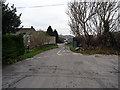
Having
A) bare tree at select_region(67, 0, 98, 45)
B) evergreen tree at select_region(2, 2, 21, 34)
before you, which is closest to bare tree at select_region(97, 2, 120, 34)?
bare tree at select_region(67, 0, 98, 45)

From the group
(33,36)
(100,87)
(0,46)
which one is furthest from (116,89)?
(33,36)

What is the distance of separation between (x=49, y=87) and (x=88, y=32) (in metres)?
14.0

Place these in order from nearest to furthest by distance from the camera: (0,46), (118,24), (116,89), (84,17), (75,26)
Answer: (116,89) < (0,46) < (118,24) < (84,17) < (75,26)

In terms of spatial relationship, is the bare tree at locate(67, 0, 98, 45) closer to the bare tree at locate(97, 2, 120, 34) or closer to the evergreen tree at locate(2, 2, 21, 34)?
the bare tree at locate(97, 2, 120, 34)

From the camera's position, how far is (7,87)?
11.2ft

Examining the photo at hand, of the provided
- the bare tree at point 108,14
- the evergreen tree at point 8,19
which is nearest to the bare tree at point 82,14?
the bare tree at point 108,14

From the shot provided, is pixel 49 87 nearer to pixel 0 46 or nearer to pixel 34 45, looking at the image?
pixel 0 46

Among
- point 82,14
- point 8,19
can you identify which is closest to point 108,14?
point 82,14

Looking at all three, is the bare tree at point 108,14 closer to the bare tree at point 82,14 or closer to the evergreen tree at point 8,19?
the bare tree at point 82,14

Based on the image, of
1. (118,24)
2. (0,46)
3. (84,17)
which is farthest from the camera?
(84,17)

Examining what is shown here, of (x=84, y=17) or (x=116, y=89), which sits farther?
(x=84, y=17)

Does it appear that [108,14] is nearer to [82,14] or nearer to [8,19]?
[82,14]

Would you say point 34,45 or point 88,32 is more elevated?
point 88,32

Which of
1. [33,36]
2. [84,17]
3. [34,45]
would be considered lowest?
[34,45]
